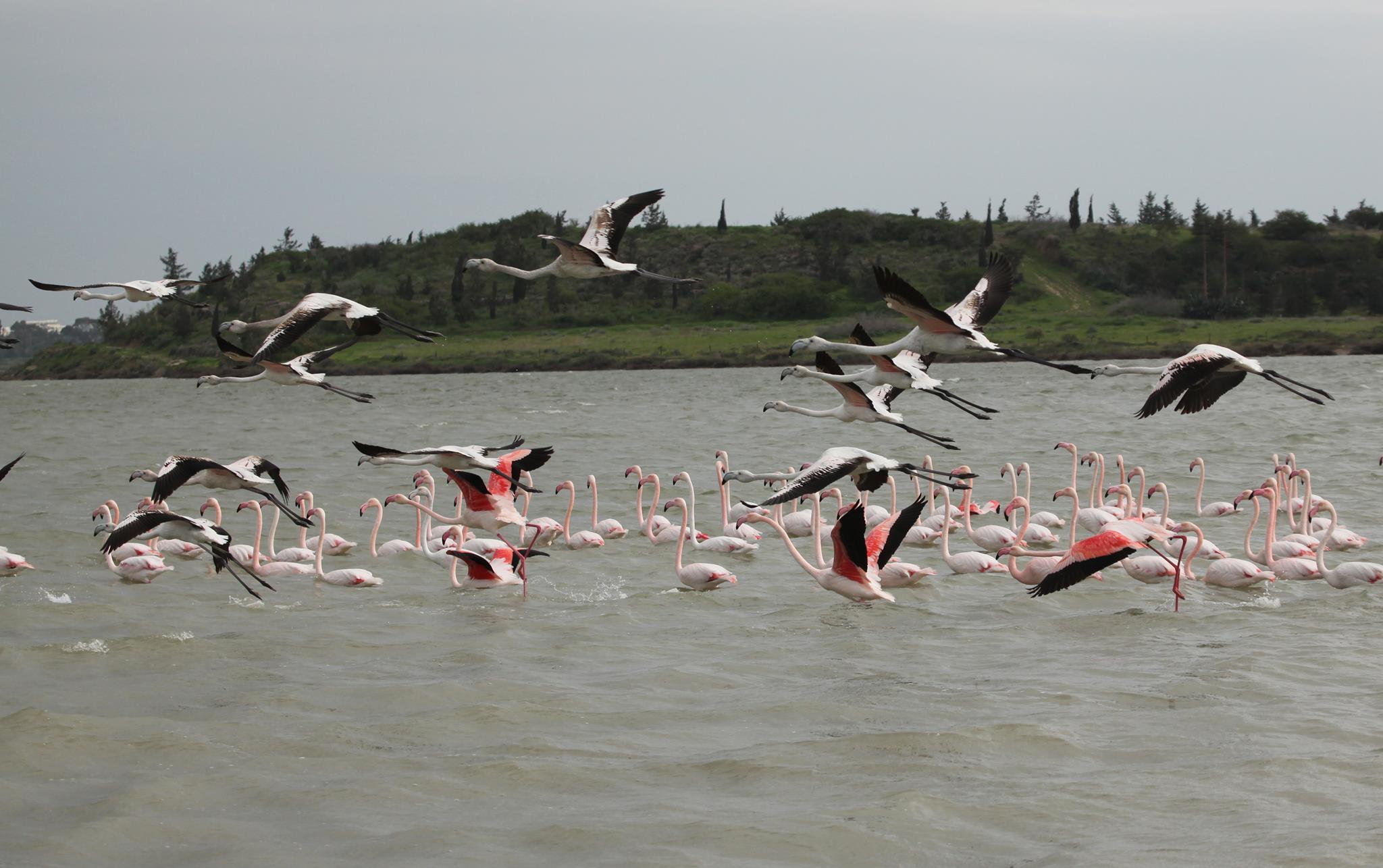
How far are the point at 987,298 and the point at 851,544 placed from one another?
89.1 inches

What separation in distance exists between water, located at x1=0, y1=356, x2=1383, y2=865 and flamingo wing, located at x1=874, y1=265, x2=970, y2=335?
235 centimetres

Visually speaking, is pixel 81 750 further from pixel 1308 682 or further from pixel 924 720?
pixel 1308 682

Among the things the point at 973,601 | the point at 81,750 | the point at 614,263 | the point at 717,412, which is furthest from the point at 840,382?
the point at 717,412

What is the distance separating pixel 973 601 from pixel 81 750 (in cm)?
730

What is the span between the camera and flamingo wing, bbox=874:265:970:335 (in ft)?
27.8

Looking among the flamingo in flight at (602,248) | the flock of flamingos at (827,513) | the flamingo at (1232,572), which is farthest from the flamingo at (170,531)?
the flamingo at (1232,572)

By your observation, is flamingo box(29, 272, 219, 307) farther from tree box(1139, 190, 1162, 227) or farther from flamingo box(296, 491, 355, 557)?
tree box(1139, 190, 1162, 227)

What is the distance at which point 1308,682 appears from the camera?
9742 millimetres

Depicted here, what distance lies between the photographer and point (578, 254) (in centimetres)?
1124

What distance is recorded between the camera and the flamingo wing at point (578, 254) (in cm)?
1098

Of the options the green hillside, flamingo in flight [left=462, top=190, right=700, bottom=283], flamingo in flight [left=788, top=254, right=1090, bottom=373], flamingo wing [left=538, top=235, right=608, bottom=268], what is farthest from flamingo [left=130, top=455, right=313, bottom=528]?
the green hillside

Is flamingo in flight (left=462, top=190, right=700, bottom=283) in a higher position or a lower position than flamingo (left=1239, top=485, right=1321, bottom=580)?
higher

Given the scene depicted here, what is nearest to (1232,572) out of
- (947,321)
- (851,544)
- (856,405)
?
(851,544)

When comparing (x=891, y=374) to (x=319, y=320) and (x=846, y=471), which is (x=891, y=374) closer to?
(x=846, y=471)
